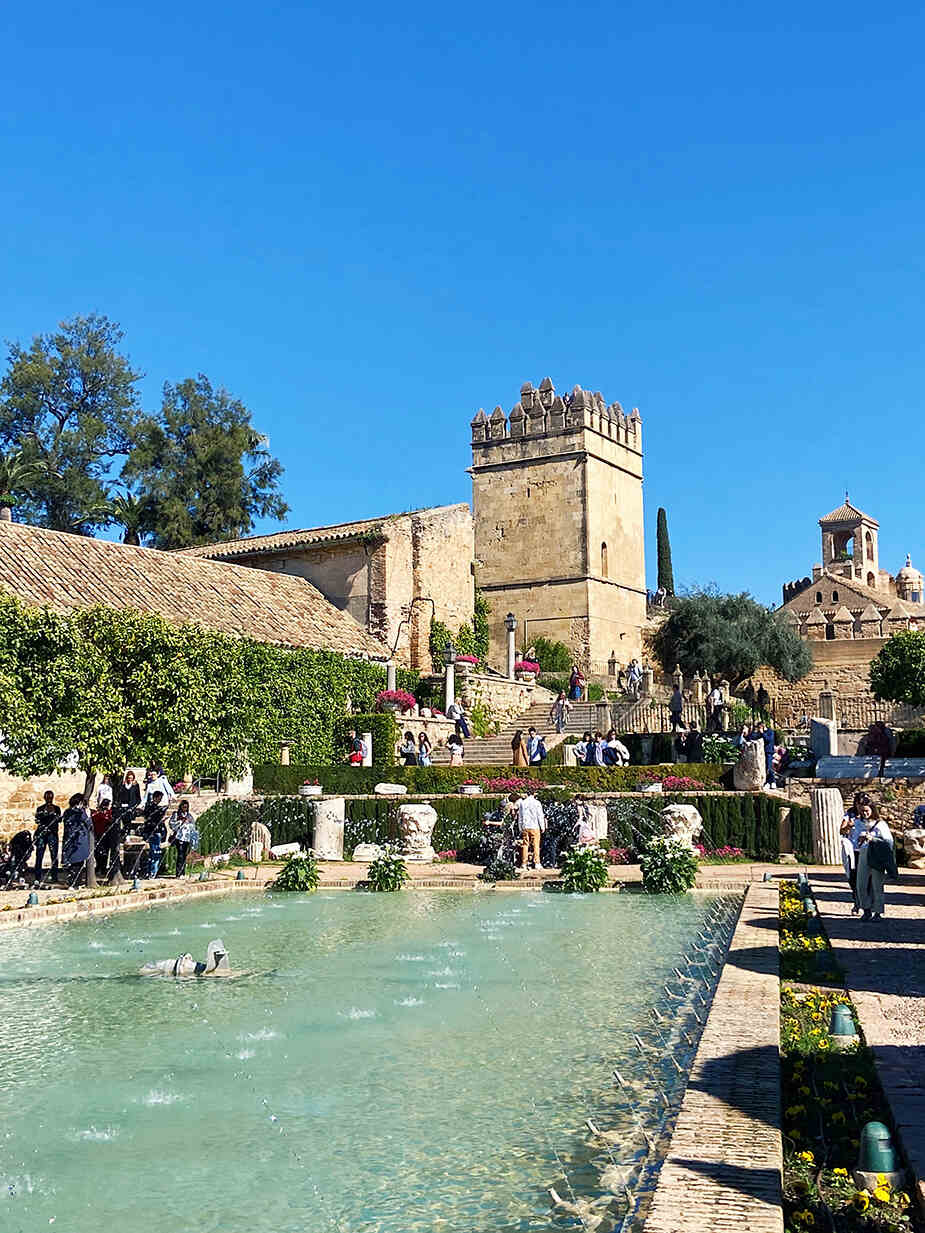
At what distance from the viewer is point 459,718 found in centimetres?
3017

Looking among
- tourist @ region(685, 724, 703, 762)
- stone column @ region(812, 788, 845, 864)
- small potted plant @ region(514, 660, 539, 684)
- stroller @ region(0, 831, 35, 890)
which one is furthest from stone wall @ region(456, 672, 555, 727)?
stroller @ region(0, 831, 35, 890)

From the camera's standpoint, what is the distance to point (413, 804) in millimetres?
20125

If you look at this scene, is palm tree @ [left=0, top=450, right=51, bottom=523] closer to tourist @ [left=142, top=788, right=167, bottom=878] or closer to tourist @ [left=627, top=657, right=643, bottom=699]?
tourist @ [left=627, top=657, right=643, bottom=699]

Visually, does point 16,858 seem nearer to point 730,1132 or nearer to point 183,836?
point 183,836

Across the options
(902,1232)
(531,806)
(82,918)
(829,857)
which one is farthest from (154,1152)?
(829,857)

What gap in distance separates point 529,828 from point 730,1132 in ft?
43.0

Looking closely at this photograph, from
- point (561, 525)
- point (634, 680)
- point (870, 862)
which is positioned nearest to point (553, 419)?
point (561, 525)

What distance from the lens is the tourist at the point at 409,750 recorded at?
27045mm

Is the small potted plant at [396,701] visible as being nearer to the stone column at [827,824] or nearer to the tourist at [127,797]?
the tourist at [127,797]

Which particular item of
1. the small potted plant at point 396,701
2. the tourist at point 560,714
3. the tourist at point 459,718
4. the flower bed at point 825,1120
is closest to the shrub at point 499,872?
the flower bed at point 825,1120

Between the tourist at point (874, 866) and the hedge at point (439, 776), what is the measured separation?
8.89 m

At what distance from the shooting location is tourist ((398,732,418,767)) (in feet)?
88.7

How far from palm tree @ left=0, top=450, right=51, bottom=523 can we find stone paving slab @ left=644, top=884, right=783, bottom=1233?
36.3 meters

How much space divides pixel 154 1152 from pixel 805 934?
718 centimetres
